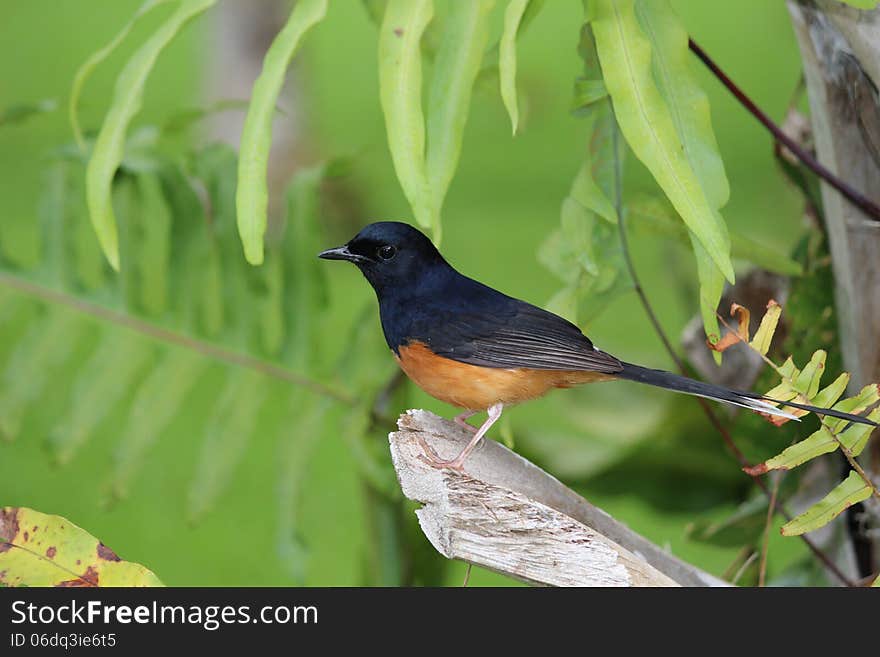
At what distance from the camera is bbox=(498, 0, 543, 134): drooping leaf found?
1.21 meters

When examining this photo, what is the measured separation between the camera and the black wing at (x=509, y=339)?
1435 mm

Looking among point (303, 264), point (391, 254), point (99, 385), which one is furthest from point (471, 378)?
point (99, 385)

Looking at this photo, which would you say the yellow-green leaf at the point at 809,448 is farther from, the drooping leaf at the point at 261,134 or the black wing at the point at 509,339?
the drooping leaf at the point at 261,134

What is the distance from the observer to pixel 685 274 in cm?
292

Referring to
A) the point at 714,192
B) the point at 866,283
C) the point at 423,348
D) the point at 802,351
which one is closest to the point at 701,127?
the point at 714,192

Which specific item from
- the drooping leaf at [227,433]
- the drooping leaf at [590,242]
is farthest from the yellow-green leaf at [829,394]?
the drooping leaf at [227,433]

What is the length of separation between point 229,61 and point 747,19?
390 cm

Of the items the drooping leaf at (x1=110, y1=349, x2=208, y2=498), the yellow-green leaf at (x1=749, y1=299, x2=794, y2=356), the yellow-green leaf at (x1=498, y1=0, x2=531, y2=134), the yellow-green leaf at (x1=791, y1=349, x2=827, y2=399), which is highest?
the yellow-green leaf at (x1=498, y1=0, x2=531, y2=134)

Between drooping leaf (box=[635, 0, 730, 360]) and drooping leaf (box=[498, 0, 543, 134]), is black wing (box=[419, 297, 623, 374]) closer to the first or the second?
drooping leaf (box=[635, 0, 730, 360])

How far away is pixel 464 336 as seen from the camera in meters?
1.46

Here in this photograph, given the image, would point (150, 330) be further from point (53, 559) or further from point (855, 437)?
point (855, 437)

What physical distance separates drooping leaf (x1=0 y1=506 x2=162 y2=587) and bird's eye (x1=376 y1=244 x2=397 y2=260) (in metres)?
0.52

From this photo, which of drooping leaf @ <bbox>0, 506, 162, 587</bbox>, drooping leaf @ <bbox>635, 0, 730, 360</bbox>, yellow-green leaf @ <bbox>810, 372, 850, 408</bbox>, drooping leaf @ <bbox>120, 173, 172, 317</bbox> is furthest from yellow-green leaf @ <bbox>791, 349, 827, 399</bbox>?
drooping leaf @ <bbox>120, 173, 172, 317</bbox>
